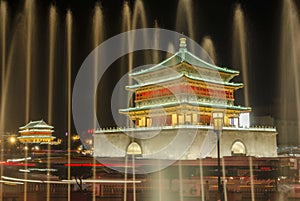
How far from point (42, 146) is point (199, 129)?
163 feet

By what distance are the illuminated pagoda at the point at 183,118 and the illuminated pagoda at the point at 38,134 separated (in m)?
36.6

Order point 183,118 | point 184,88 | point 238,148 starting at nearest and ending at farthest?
point 183,118 < point 184,88 < point 238,148

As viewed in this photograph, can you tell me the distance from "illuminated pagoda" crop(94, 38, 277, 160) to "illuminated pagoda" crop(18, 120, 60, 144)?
3664 cm

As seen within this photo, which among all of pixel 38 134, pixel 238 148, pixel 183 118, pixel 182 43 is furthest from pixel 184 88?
pixel 38 134

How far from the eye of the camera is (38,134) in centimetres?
7644

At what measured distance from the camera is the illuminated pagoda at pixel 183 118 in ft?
114

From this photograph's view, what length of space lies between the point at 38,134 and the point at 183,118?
4815 centimetres

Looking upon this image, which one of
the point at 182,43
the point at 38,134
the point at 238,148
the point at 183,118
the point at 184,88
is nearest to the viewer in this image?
the point at 183,118

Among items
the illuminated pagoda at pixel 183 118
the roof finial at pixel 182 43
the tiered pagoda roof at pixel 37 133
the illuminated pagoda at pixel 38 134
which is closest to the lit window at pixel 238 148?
the illuminated pagoda at pixel 183 118

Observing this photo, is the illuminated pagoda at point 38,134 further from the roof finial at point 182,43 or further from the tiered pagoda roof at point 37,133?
the roof finial at point 182,43

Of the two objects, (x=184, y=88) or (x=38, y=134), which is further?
(x=38, y=134)

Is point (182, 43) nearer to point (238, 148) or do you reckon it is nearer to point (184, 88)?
point (184, 88)

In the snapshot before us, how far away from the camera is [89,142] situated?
255 ft

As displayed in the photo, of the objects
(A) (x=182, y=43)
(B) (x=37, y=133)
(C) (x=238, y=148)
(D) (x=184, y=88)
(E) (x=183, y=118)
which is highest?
(A) (x=182, y=43)
